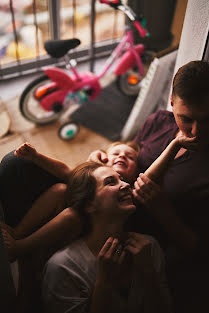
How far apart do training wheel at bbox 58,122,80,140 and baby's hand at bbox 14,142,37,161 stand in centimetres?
55

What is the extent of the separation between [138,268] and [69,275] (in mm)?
183

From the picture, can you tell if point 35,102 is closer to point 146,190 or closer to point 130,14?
point 130,14

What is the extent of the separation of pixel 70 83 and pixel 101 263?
1.48 meters

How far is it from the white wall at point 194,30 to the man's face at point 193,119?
9.4 inches

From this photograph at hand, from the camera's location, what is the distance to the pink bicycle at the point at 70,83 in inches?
68.2

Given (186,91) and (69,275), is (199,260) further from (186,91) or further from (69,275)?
(186,91)

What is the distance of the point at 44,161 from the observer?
2.97 ft

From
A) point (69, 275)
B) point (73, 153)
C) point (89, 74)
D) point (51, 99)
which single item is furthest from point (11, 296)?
point (89, 74)

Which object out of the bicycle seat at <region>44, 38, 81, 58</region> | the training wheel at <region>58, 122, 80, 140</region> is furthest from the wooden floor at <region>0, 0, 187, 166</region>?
the bicycle seat at <region>44, 38, 81, 58</region>

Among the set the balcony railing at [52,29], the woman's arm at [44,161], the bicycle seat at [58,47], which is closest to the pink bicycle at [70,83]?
the bicycle seat at [58,47]

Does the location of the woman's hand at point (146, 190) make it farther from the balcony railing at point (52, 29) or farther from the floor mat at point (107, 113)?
the balcony railing at point (52, 29)

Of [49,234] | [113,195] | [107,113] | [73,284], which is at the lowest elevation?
[107,113]

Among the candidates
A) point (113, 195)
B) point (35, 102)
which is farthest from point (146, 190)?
point (35, 102)

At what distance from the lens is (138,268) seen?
0.80 m
